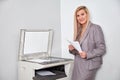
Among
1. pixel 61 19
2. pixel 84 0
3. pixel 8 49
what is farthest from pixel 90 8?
pixel 8 49

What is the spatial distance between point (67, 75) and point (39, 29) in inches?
24.1

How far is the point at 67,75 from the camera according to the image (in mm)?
2092

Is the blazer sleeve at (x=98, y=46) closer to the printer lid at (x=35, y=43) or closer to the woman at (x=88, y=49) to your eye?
the woman at (x=88, y=49)

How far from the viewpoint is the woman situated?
189 cm

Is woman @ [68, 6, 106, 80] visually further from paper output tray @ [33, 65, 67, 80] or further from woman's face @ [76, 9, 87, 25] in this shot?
paper output tray @ [33, 65, 67, 80]

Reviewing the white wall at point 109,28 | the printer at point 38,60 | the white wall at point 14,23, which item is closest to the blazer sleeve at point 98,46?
the white wall at point 109,28

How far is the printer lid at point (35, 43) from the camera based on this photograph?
78.1 inches

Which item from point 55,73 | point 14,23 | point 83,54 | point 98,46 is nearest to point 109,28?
point 98,46

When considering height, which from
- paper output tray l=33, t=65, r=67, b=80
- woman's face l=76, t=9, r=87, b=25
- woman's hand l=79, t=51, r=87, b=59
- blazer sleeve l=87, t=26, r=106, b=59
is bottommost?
paper output tray l=33, t=65, r=67, b=80

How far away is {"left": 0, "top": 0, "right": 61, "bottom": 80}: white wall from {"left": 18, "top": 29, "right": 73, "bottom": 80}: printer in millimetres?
91

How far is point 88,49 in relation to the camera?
6.32 ft

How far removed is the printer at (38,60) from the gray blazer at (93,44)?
28 centimetres

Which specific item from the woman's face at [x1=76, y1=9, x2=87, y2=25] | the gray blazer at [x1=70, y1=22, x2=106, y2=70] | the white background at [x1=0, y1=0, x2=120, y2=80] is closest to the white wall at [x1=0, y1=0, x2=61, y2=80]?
the white background at [x1=0, y1=0, x2=120, y2=80]

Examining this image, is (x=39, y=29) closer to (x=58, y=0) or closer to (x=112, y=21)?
(x=58, y=0)
